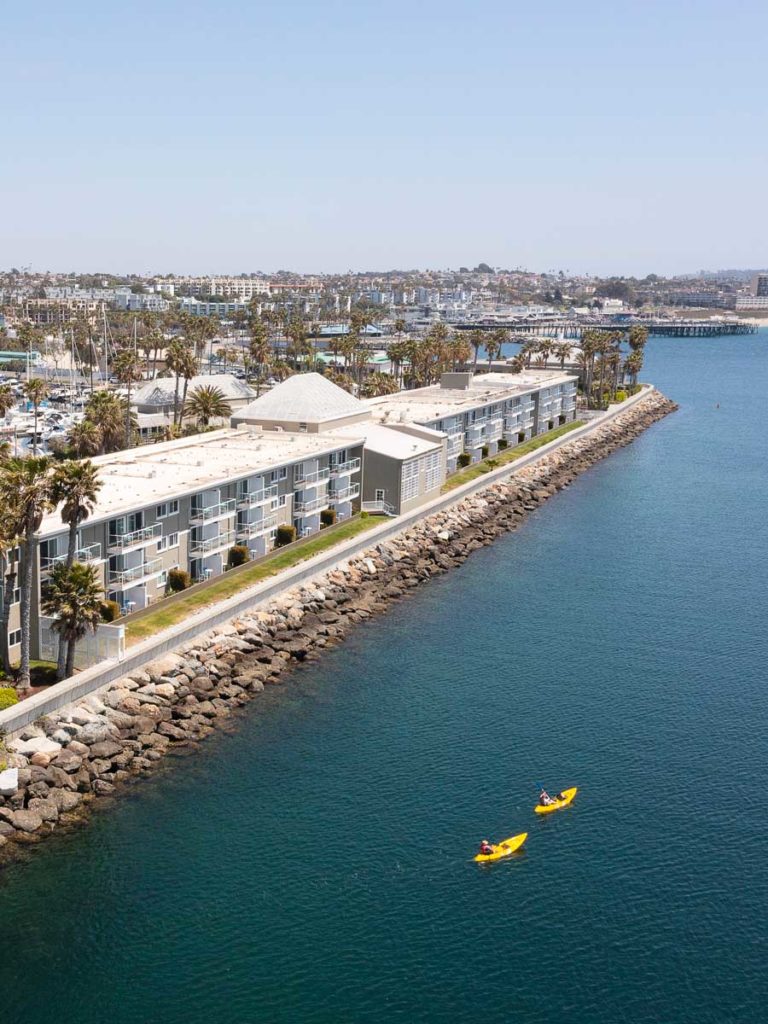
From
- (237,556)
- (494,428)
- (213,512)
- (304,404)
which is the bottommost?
(237,556)

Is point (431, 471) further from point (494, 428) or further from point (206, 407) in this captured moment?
point (494, 428)

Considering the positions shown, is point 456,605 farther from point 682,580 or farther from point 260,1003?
point 260,1003

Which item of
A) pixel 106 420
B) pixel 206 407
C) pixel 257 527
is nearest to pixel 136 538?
pixel 257 527

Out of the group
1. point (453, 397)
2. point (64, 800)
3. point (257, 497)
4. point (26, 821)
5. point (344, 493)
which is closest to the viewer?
point (26, 821)

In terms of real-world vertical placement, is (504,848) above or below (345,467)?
below

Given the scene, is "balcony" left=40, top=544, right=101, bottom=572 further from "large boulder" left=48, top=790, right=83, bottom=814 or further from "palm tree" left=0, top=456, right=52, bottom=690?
"large boulder" left=48, top=790, right=83, bottom=814

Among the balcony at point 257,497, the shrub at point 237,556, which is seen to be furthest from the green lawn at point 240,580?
the balcony at point 257,497
